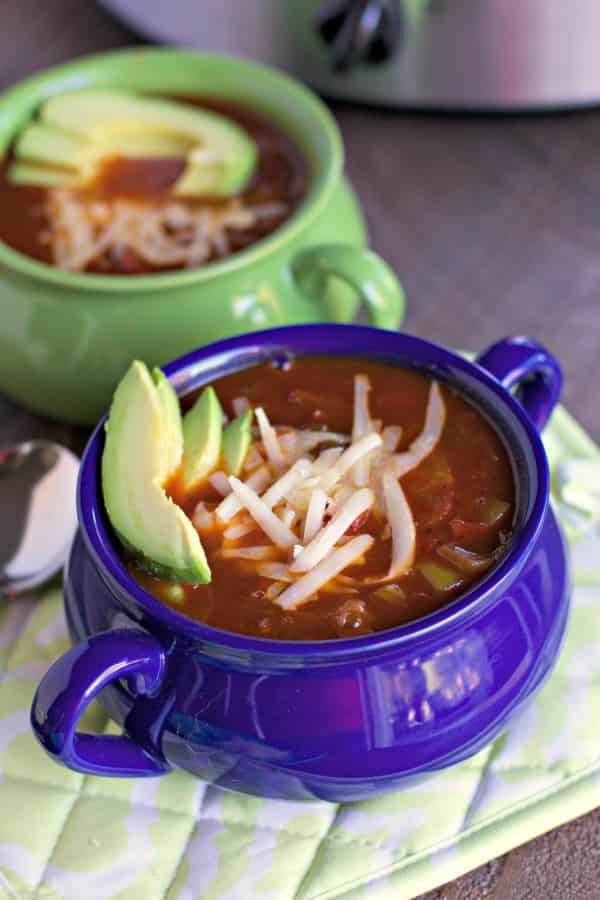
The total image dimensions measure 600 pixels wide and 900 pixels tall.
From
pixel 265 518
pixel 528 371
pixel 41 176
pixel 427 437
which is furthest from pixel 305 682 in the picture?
pixel 41 176

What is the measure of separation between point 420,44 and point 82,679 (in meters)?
Result: 1.03

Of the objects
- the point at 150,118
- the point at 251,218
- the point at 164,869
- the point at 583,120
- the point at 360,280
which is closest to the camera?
the point at 164,869

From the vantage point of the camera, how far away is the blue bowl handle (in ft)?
3.39

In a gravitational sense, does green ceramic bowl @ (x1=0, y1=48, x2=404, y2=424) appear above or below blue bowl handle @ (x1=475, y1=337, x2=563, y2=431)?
below

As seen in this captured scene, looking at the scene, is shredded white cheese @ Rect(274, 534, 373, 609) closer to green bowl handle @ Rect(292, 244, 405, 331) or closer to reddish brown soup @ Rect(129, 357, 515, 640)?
reddish brown soup @ Rect(129, 357, 515, 640)

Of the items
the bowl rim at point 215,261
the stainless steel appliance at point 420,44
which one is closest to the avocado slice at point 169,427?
the bowl rim at point 215,261

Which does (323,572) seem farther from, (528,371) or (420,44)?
(420,44)

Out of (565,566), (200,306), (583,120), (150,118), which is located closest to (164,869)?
(565,566)

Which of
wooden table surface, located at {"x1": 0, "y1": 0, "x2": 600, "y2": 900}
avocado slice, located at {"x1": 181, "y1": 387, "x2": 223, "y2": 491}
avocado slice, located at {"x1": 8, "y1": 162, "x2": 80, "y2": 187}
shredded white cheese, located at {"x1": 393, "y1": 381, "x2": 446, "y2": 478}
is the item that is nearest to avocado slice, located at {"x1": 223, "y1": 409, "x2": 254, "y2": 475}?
avocado slice, located at {"x1": 181, "y1": 387, "x2": 223, "y2": 491}

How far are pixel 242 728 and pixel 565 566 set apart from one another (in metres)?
0.28

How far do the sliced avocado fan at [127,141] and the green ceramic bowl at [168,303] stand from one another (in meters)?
0.11

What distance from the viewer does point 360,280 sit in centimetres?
120

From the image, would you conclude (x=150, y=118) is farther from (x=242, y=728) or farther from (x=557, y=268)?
(x=242, y=728)

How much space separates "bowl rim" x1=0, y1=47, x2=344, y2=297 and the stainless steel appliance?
0.43 ft
